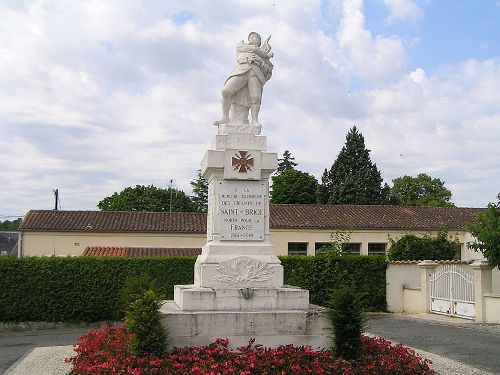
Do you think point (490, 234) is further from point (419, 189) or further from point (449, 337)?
point (419, 189)

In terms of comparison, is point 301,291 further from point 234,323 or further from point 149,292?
point 149,292

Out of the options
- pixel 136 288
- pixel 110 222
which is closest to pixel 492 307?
pixel 136 288

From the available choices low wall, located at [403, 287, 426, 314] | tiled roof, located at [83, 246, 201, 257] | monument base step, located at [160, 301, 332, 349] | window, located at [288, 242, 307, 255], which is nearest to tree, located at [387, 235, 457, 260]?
low wall, located at [403, 287, 426, 314]

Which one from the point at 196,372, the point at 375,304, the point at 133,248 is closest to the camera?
the point at 196,372

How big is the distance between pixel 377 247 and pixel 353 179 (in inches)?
613

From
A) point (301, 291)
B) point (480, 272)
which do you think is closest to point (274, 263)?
point (301, 291)

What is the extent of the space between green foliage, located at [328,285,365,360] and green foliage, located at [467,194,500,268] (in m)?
10.6

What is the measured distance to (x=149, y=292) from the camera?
7.71 m

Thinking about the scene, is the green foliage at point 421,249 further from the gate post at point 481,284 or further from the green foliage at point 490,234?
the gate post at point 481,284

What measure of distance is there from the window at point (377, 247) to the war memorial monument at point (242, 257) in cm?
2314

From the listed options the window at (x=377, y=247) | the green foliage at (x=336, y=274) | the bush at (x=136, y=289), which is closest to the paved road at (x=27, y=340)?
the bush at (x=136, y=289)

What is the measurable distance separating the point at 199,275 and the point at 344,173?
39859 millimetres

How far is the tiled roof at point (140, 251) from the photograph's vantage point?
1003 inches

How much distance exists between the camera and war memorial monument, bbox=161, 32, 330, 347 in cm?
837
